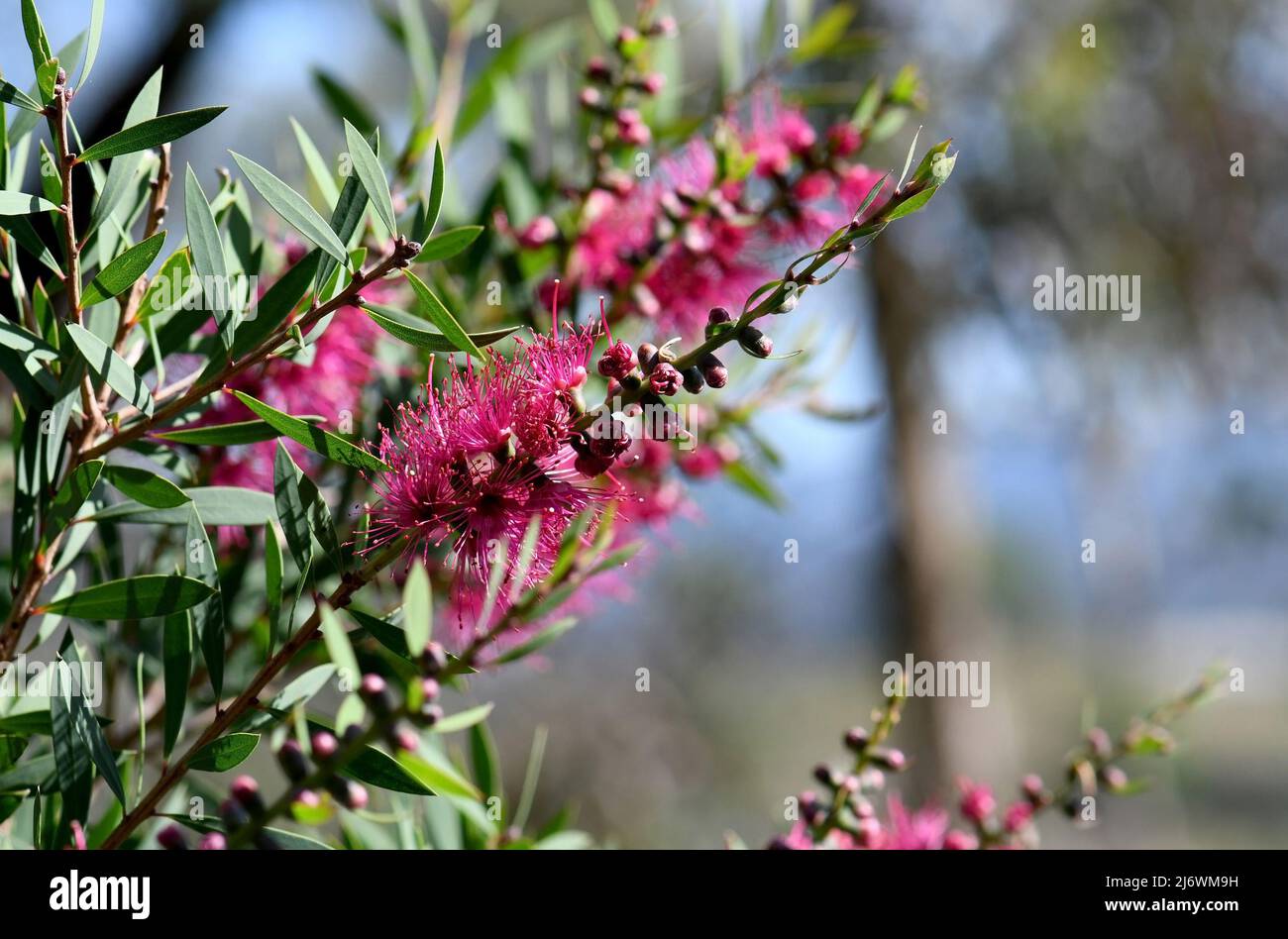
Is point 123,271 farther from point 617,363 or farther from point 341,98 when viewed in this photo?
point 341,98

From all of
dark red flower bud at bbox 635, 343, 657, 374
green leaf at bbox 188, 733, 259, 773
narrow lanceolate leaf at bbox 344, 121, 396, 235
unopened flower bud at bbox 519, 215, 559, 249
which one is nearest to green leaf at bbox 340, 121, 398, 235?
narrow lanceolate leaf at bbox 344, 121, 396, 235

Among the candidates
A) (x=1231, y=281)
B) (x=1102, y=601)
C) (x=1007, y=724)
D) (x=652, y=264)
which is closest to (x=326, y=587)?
(x=652, y=264)

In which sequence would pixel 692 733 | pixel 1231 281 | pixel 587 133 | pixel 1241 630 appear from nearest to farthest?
1. pixel 587 133
2. pixel 1231 281
3. pixel 692 733
4. pixel 1241 630

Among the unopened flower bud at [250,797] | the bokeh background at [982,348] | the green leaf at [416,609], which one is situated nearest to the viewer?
the green leaf at [416,609]

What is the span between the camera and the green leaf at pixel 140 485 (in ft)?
1.52

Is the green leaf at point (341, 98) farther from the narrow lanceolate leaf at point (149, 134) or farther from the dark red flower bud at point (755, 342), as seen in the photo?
the dark red flower bud at point (755, 342)

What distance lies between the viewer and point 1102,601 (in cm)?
488

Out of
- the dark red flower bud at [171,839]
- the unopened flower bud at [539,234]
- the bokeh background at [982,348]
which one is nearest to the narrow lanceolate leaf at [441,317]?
the dark red flower bud at [171,839]

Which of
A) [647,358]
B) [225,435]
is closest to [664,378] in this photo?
[647,358]

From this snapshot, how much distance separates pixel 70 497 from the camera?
45cm

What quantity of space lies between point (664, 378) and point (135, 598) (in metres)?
0.25

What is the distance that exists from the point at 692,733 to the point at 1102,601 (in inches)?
83.1

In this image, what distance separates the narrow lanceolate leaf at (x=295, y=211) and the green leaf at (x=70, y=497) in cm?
13
